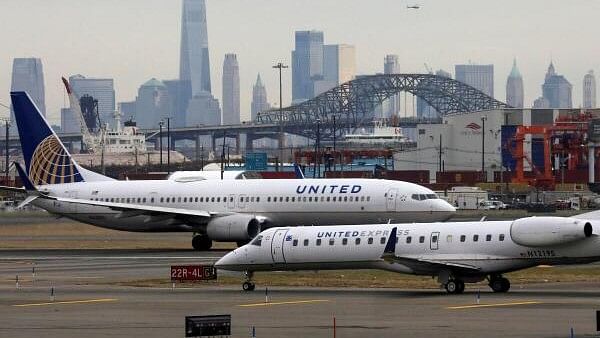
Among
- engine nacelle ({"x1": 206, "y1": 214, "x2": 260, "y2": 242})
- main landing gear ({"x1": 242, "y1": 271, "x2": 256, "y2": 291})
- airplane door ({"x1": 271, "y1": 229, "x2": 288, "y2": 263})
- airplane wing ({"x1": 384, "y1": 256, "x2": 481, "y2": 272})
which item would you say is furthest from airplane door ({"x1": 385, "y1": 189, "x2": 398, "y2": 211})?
airplane wing ({"x1": 384, "y1": 256, "x2": 481, "y2": 272})

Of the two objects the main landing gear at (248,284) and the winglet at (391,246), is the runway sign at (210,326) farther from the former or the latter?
the main landing gear at (248,284)

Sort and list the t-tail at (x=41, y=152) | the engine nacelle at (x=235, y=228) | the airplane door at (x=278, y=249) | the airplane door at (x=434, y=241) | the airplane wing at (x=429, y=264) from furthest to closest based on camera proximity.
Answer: the t-tail at (x=41, y=152) → the engine nacelle at (x=235, y=228) → the airplane door at (x=278, y=249) → the airplane door at (x=434, y=241) → the airplane wing at (x=429, y=264)

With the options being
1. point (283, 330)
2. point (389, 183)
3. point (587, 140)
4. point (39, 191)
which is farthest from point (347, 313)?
point (587, 140)

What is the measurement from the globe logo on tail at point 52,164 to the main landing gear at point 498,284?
132 ft

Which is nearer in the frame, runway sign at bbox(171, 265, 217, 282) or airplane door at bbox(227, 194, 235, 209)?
runway sign at bbox(171, 265, 217, 282)

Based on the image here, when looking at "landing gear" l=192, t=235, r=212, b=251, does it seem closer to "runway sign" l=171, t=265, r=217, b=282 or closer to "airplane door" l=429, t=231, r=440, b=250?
"runway sign" l=171, t=265, r=217, b=282

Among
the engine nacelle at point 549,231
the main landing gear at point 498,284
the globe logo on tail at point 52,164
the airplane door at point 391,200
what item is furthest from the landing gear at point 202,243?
the engine nacelle at point 549,231

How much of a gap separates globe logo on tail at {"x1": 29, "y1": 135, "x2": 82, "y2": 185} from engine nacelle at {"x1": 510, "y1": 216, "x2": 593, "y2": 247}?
138 ft

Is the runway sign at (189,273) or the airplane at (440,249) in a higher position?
the airplane at (440,249)

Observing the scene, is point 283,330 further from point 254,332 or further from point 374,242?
point 374,242

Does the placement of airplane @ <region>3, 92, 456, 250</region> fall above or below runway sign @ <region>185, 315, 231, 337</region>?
above

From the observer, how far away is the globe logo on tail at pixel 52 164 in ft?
265

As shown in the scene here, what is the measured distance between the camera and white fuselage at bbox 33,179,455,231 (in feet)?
233

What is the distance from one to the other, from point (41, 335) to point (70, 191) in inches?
1792
